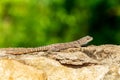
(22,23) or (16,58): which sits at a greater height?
(16,58)

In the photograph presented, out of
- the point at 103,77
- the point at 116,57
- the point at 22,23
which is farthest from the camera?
the point at 22,23

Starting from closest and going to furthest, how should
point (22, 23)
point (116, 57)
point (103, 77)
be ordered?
1. point (103, 77)
2. point (116, 57)
3. point (22, 23)

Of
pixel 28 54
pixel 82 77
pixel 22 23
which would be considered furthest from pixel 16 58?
pixel 22 23

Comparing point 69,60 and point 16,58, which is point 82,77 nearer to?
point 69,60

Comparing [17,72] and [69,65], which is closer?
[17,72]

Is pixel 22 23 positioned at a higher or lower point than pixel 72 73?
lower

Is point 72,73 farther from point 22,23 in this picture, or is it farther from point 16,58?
point 22,23

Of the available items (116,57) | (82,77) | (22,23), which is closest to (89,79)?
(82,77)

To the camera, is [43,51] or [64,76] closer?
[64,76]

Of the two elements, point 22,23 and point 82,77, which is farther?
point 22,23
